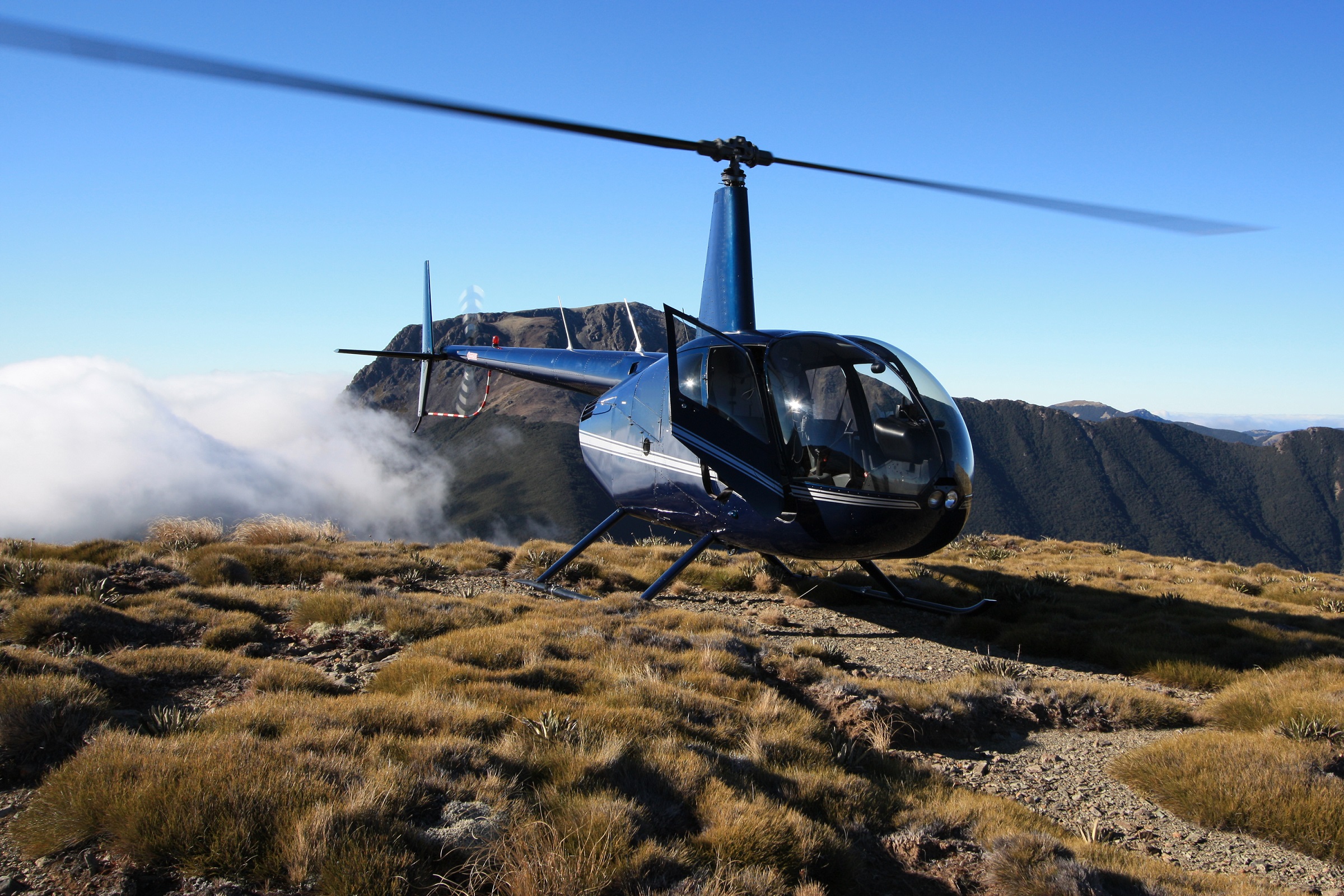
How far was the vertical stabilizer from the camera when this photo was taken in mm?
11133

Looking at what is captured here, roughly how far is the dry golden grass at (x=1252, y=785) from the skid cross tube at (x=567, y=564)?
644 centimetres

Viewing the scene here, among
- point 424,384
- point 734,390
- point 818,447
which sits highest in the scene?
point 424,384

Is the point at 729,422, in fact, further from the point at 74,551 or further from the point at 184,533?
the point at 184,533

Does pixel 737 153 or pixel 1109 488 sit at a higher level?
pixel 737 153

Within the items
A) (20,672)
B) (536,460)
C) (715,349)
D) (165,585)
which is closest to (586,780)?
(20,672)

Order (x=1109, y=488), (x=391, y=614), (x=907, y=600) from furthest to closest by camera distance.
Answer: (x=1109, y=488) → (x=907, y=600) → (x=391, y=614)

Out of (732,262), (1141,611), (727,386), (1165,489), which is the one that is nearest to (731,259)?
(732,262)

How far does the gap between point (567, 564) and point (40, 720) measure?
8.10 m

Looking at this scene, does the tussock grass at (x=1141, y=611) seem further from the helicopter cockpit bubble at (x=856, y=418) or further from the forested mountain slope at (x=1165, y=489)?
the forested mountain slope at (x=1165, y=489)

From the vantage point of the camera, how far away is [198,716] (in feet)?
14.8

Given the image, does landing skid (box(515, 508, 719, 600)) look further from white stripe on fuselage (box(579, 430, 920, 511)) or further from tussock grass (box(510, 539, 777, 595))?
white stripe on fuselage (box(579, 430, 920, 511))

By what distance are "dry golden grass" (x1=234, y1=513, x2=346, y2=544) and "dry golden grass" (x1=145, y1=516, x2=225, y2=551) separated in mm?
242

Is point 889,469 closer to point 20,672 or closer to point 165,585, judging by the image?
point 20,672

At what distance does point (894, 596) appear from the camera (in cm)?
1127
